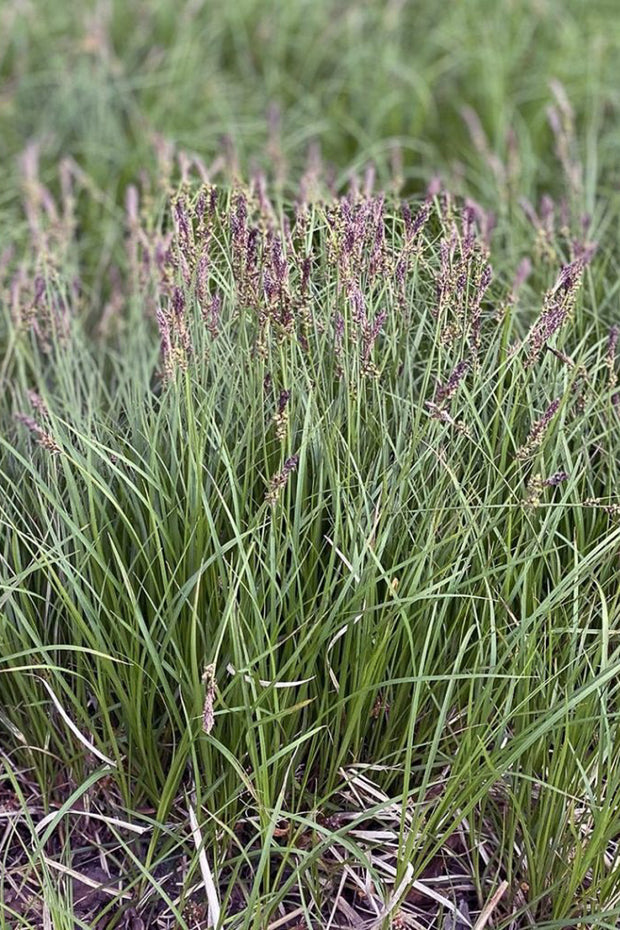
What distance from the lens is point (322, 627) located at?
6.70 feet

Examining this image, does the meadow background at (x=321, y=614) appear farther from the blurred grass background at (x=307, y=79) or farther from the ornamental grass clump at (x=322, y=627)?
the blurred grass background at (x=307, y=79)

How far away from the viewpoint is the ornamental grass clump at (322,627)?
198 centimetres

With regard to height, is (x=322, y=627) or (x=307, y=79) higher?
(x=307, y=79)

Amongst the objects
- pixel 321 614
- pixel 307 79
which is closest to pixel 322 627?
pixel 321 614

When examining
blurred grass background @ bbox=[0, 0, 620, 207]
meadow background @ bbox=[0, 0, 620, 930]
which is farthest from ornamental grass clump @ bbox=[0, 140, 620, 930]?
blurred grass background @ bbox=[0, 0, 620, 207]

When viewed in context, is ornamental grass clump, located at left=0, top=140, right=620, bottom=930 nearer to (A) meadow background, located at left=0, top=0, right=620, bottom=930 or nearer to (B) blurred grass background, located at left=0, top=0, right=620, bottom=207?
(A) meadow background, located at left=0, top=0, right=620, bottom=930

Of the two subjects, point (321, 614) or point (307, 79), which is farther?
point (307, 79)

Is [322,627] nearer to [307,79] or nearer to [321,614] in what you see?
[321,614]

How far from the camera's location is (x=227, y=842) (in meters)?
2.09

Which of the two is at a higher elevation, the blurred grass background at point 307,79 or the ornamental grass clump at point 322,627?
the blurred grass background at point 307,79

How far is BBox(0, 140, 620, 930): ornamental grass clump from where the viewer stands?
6.51 ft

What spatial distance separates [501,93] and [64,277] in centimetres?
201

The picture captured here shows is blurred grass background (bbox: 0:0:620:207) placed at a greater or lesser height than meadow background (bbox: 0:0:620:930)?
greater

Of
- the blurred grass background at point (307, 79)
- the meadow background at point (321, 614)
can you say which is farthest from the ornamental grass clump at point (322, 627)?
the blurred grass background at point (307, 79)
